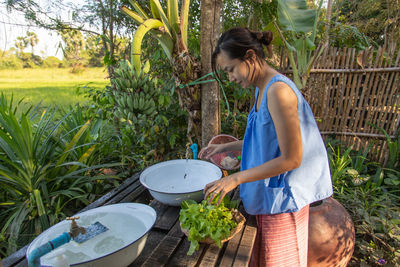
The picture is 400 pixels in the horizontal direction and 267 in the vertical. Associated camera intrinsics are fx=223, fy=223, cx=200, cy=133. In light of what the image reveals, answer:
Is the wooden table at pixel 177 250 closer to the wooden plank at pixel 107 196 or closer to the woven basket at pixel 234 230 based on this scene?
the woven basket at pixel 234 230

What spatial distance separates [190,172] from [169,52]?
1025 mm

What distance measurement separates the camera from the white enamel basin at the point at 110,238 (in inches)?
30.9

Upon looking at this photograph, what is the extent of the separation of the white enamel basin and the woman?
33cm

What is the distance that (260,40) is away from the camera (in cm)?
113

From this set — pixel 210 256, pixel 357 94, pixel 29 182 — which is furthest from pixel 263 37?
pixel 357 94

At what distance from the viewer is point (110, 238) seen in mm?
940

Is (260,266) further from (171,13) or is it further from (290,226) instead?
(171,13)

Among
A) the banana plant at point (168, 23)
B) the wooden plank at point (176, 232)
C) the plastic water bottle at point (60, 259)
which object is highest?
the banana plant at point (168, 23)

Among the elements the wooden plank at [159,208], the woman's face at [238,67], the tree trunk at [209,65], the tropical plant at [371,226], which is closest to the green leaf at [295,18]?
the tree trunk at [209,65]

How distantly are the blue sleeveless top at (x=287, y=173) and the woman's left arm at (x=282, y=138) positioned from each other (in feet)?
0.33

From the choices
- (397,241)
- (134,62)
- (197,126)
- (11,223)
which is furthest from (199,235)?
(397,241)

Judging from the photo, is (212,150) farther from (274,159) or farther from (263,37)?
(263,37)

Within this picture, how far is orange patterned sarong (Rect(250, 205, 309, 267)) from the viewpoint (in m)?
1.17

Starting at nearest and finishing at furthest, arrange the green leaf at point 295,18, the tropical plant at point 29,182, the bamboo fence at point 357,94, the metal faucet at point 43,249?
the metal faucet at point 43,249 → the tropical plant at point 29,182 → the green leaf at point 295,18 → the bamboo fence at point 357,94
